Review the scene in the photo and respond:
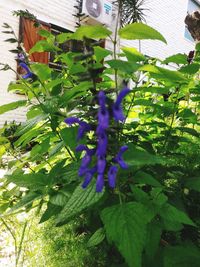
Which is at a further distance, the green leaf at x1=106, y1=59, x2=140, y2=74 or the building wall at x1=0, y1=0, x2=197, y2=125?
the building wall at x1=0, y1=0, x2=197, y2=125

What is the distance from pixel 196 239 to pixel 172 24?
17802 millimetres

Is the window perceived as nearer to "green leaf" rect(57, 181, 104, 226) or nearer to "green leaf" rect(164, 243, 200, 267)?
"green leaf" rect(164, 243, 200, 267)

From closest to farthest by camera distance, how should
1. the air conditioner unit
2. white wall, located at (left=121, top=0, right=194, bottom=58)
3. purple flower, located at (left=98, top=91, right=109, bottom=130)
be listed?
purple flower, located at (left=98, top=91, right=109, bottom=130) < the air conditioner unit < white wall, located at (left=121, top=0, right=194, bottom=58)

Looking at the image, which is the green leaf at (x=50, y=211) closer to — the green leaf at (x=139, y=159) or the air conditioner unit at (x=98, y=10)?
the green leaf at (x=139, y=159)

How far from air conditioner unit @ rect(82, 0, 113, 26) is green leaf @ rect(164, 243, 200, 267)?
11763 millimetres

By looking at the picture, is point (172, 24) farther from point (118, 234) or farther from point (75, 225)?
point (118, 234)

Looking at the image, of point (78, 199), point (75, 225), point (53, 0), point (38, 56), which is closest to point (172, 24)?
point (53, 0)

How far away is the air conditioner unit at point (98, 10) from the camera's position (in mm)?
12180

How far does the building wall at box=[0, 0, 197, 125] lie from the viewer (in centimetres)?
994

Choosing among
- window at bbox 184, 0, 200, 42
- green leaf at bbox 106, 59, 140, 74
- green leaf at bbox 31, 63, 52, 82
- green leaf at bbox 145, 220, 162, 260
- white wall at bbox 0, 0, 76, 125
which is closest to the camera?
green leaf at bbox 106, 59, 140, 74

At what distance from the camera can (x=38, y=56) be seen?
10.3m

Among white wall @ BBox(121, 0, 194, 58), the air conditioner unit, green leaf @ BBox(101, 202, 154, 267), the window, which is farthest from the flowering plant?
the window

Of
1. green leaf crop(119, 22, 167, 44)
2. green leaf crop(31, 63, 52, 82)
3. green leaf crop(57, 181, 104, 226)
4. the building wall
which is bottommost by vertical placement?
green leaf crop(57, 181, 104, 226)

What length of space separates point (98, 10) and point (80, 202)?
12.8 metres
